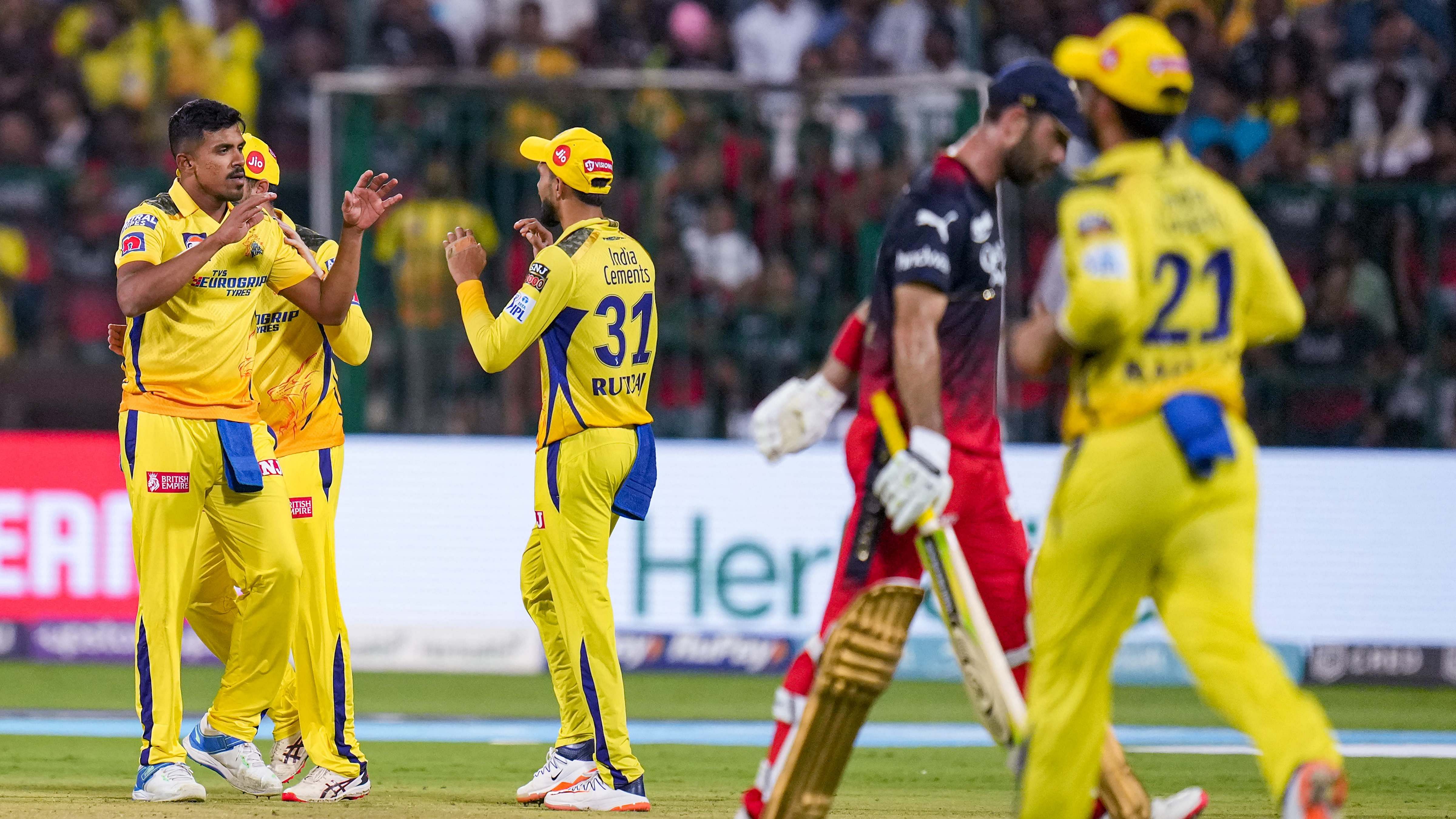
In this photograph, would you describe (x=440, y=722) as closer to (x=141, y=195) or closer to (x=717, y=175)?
(x=717, y=175)

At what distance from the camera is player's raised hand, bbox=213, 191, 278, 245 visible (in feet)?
21.3

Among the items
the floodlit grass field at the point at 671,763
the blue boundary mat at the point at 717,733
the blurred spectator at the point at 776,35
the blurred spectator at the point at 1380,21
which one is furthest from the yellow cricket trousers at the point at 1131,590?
the blurred spectator at the point at 776,35

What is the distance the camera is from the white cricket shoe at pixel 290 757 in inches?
292

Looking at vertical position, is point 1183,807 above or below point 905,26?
below

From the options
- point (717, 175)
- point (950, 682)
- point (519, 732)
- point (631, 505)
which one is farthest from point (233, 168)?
point (950, 682)

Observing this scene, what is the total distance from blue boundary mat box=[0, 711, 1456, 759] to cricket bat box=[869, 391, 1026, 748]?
4039 mm

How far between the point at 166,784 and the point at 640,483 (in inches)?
86.6

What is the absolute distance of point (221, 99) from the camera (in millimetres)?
15555

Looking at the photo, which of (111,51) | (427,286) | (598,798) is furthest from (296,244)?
(111,51)

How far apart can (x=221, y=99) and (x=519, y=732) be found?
27.2 ft

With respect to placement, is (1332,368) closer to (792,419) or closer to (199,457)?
(792,419)

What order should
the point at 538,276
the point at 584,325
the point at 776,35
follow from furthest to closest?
the point at 776,35, the point at 584,325, the point at 538,276

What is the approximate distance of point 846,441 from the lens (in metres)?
5.64

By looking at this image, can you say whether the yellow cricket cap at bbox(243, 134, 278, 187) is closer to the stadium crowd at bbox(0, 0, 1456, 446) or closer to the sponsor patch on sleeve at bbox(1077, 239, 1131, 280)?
the sponsor patch on sleeve at bbox(1077, 239, 1131, 280)
